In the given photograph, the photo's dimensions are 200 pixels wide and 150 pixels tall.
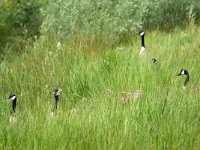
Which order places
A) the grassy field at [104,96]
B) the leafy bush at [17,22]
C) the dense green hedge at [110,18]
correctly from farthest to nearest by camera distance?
the leafy bush at [17,22]
the dense green hedge at [110,18]
the grassy field at [104,96]

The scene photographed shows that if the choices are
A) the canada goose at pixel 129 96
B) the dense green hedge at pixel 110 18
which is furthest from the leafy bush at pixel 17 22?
the canada goose at pixel 129 96

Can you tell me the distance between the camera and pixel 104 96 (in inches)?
169

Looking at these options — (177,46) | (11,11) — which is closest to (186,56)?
(177,46)

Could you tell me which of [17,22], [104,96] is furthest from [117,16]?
[104,96]

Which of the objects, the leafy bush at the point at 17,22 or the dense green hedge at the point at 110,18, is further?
the leafy bush at the point at 17,22

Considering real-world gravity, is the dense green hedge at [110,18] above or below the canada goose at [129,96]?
above

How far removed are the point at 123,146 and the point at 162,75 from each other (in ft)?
6.24

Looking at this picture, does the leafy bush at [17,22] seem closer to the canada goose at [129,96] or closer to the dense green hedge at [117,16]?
the dense green hedge at [117,16]

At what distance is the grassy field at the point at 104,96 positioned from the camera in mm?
3191

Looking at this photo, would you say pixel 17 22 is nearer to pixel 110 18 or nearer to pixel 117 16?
pixel 117 16

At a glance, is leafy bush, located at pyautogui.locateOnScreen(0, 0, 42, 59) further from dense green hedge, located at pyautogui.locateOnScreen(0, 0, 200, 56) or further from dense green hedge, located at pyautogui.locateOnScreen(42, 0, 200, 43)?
dense green hedge, located at pyautogui.locateOnScreen(42, 0, 200, 43)

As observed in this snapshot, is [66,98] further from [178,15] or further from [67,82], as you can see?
[178,15]

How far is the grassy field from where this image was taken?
10.5ft

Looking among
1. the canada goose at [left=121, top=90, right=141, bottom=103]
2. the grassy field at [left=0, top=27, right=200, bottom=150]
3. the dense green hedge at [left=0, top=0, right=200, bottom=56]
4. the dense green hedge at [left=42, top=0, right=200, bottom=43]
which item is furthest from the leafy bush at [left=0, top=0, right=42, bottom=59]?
the canada goose at [left=121, top=90, right=141, bottom=103]
